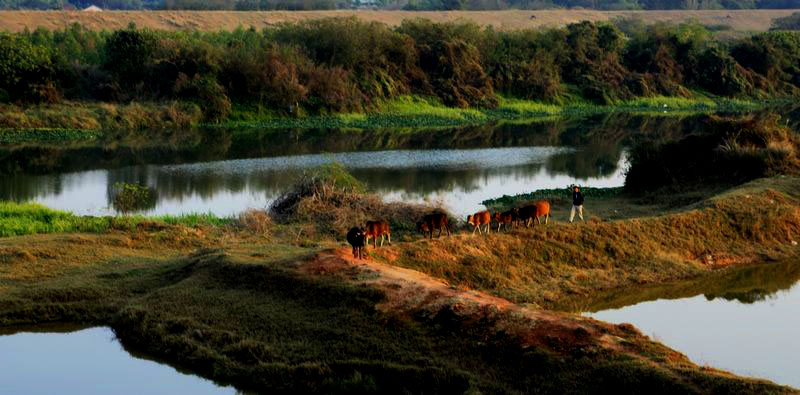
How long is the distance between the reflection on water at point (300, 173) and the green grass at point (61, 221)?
5.56 ft

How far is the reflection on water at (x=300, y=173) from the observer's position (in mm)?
24234

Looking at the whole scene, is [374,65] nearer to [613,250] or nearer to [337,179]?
[337,179]

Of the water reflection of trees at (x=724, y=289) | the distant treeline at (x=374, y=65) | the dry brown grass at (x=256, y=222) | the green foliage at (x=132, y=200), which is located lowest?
the water reflection of trees at (x=724, y=289)

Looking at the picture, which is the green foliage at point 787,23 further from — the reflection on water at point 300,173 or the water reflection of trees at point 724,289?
the water reflection of trees at point 724,289

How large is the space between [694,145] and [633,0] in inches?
3945

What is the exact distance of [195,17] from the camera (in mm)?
73312

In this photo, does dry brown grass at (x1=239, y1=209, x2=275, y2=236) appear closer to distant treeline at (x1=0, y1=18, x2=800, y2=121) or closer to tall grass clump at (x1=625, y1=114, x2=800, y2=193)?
tall grass clump at (x1=625, y1=114, x2=800, y2=193)

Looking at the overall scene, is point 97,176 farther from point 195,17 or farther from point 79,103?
point 195,17

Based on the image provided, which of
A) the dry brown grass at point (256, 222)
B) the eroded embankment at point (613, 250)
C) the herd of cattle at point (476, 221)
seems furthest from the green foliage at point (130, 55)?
the eroded embankment at point (613, 250)

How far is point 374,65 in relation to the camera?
49.8 m

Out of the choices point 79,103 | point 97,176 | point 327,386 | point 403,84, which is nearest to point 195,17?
point 403,84

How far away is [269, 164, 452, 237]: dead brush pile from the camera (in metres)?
19.8

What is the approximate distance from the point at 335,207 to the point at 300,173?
25.7 feet

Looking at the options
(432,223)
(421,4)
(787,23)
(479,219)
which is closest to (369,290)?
(432,223)
